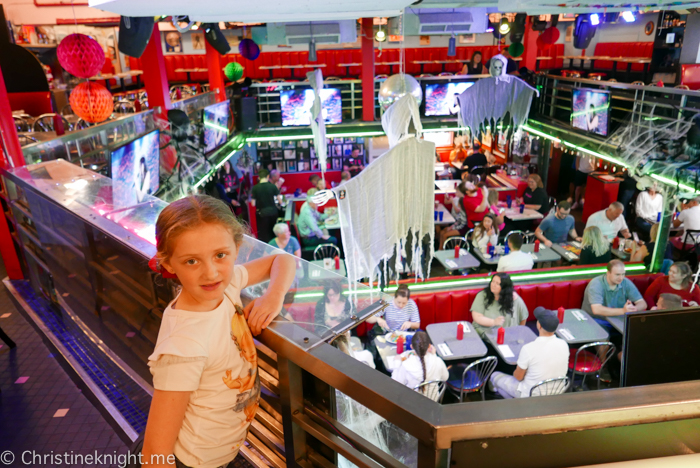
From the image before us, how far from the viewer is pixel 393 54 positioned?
14.6 m

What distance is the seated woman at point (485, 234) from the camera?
6672 mm

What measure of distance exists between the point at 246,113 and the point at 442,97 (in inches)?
174

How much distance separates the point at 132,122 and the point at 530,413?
6104 millimetres

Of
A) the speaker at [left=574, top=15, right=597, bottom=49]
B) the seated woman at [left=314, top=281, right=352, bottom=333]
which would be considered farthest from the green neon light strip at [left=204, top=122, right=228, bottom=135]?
the speaker at [left=574, top=15, right=597, bottom=49]

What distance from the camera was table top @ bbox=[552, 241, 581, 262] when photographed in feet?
21.0

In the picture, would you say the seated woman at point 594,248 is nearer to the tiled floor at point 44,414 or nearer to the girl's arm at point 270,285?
the girl's arm at point 270,285

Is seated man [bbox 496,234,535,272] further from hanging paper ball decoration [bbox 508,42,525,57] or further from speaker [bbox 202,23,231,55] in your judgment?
hanging paper ball decoration [bbox 508,42,525,57]

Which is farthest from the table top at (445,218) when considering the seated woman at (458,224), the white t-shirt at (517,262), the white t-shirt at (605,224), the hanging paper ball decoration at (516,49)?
the hanging paper ball decoration at (516,49)

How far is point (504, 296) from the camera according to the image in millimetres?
4711

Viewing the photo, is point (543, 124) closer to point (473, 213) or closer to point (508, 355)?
point (473, 213)

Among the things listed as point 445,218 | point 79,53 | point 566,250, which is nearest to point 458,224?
point 445,218

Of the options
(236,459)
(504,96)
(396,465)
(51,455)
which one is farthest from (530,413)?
(504,96)

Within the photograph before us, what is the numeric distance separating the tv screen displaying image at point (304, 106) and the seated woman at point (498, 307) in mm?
6518

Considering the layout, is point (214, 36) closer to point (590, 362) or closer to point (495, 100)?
point (495, 100)
